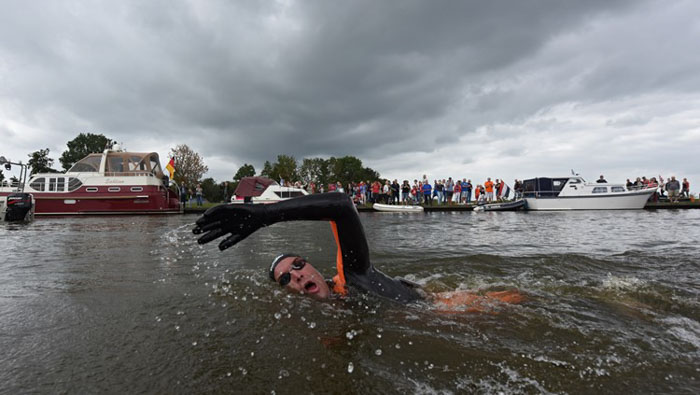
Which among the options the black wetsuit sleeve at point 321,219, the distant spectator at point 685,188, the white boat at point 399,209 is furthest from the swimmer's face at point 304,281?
the distant spectator at point 685,188

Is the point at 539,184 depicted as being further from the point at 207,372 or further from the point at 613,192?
the point at 207,372

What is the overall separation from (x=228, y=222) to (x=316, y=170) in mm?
72537

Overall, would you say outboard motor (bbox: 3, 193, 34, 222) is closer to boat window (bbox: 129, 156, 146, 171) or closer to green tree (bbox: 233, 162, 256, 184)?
boat window (bbox: 129, 156, 146, 171)

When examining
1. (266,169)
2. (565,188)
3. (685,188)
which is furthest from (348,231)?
(266,169)

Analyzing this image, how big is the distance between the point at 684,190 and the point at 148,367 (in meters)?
35.5

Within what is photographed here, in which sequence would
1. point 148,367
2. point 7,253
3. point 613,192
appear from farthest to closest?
point 613,192 → point 7,253 → point 148,367

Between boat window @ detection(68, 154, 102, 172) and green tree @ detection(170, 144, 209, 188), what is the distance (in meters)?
22.6

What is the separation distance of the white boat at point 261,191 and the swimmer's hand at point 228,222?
20.3m

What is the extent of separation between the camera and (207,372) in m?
1.67

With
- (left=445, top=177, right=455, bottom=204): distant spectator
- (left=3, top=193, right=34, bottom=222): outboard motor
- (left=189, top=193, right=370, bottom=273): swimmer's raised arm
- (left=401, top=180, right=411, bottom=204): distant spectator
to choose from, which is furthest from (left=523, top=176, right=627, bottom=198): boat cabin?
(left=3, top=193, right=34, bottom=222): outboard motor

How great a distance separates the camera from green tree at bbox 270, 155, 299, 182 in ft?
192

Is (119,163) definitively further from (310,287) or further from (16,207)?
(310,287)

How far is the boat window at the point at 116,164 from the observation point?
19.6m

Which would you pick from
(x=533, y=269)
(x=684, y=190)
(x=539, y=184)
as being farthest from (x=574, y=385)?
(x=684, y=190)
